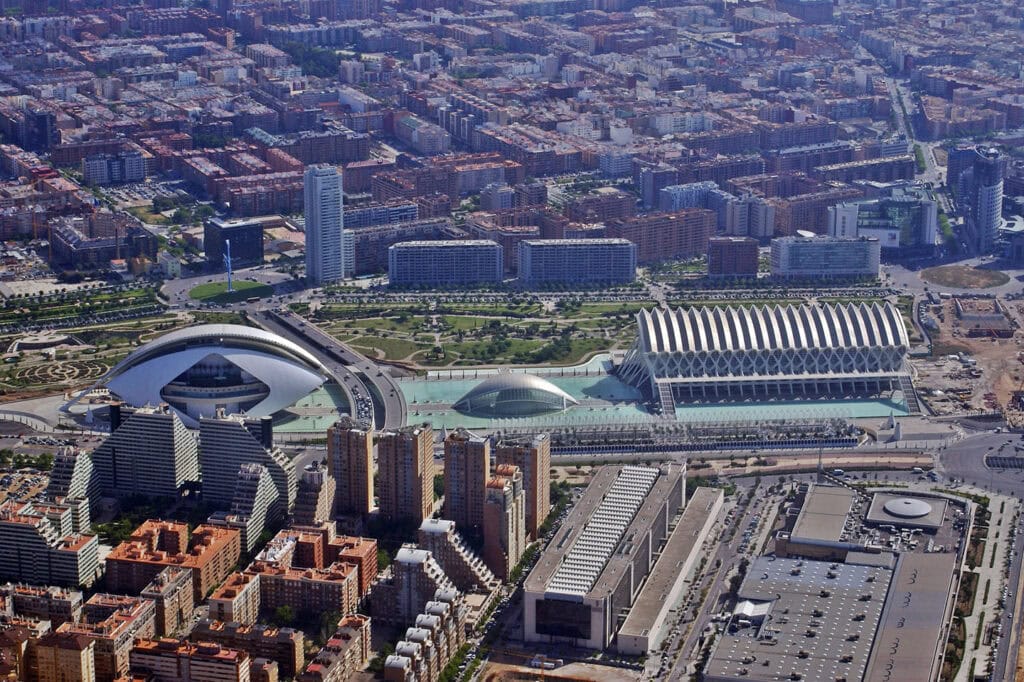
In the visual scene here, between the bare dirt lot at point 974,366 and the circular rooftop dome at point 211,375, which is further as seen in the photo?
the bare dirt lot at point 974,366

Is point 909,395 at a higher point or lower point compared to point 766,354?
lower

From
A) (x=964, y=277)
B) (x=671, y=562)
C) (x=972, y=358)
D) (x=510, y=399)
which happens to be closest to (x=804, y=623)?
(x=671, y=562)

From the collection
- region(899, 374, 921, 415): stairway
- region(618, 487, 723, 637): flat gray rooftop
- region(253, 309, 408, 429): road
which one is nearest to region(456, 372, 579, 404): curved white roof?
region(253, 309, 408, 429): road

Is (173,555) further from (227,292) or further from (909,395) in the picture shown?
(227,292)

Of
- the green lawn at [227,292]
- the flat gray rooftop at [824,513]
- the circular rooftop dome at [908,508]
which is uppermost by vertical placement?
the green lawn at [227,292]

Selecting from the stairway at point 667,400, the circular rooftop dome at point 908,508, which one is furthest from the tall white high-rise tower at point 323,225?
the circular rooftop dome at point 908,508

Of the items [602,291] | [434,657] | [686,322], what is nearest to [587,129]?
[602,291]

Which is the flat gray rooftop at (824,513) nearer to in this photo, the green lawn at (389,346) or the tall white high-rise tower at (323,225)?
the green lawn at (389,346)
